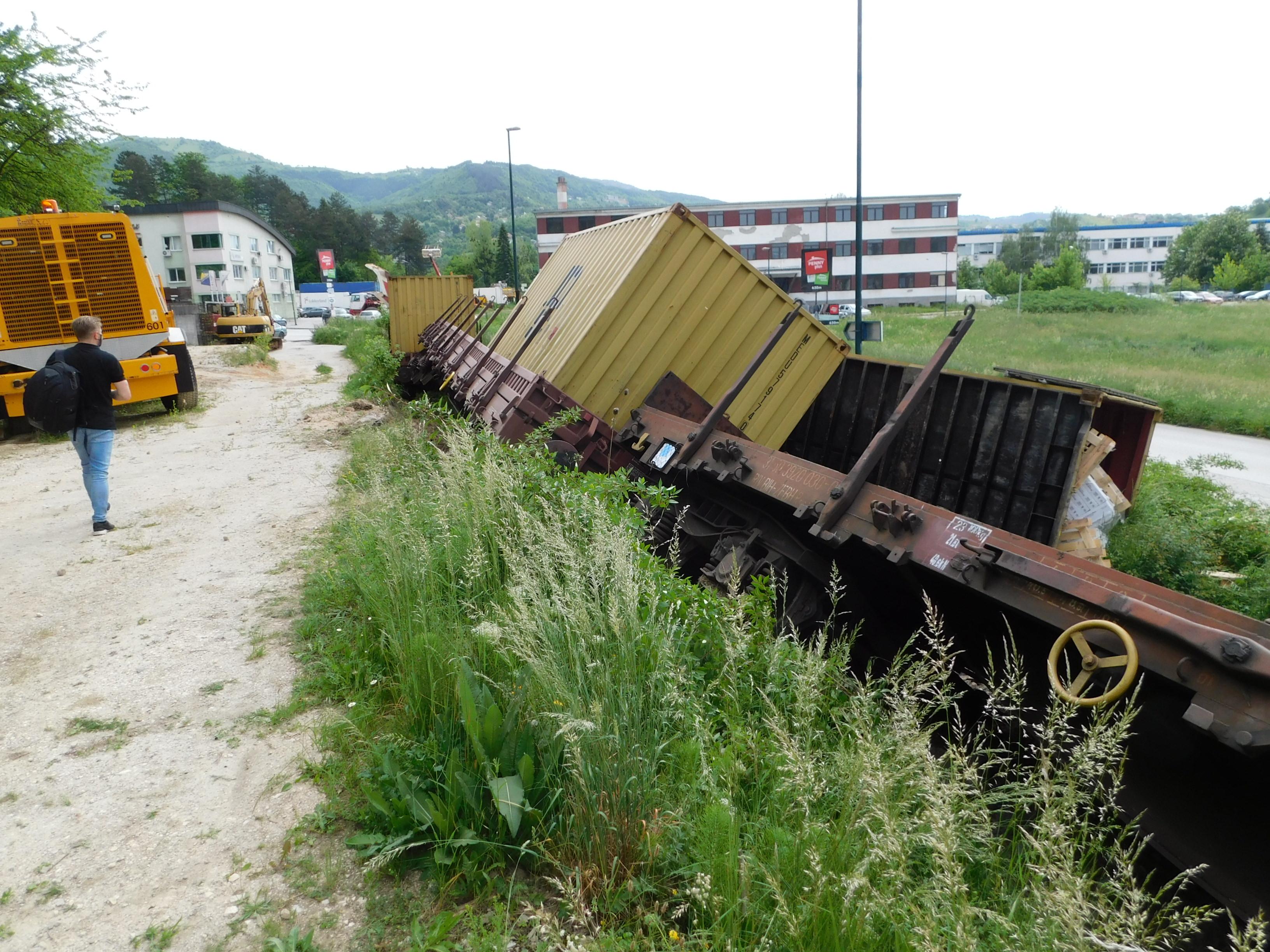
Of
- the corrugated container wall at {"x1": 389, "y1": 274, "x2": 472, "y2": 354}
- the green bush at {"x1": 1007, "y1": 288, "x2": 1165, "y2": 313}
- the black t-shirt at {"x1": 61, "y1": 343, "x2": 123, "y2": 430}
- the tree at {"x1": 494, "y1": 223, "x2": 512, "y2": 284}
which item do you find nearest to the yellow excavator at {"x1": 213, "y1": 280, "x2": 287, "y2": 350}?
the corrugated container wall at {"x1": 389, "y1": 274, "x2": 472, "y2": 354}

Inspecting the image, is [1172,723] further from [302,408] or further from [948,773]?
[302,408]

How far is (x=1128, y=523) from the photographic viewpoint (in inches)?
316

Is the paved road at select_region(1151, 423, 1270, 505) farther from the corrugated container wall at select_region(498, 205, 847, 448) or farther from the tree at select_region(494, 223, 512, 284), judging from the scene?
the tree at select_region(494, 223, 512, 284)

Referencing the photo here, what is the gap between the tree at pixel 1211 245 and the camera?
83.6 meters

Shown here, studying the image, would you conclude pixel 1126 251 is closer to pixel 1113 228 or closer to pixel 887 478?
pixel 1113 228

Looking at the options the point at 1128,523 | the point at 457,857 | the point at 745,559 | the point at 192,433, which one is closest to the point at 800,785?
the point at 457,857

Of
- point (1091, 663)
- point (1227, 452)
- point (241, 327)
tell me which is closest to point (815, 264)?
point (1227, 452)

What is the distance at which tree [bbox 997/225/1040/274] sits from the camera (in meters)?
101

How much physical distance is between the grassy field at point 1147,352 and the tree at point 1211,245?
3979 cm

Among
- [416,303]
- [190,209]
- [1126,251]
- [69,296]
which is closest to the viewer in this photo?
[69,296]

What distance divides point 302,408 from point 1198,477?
14.9 metres

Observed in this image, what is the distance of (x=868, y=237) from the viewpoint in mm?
71938

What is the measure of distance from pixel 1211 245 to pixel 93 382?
10425cm

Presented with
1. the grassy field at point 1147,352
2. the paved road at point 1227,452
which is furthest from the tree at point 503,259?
the paved road at point 1227,452
